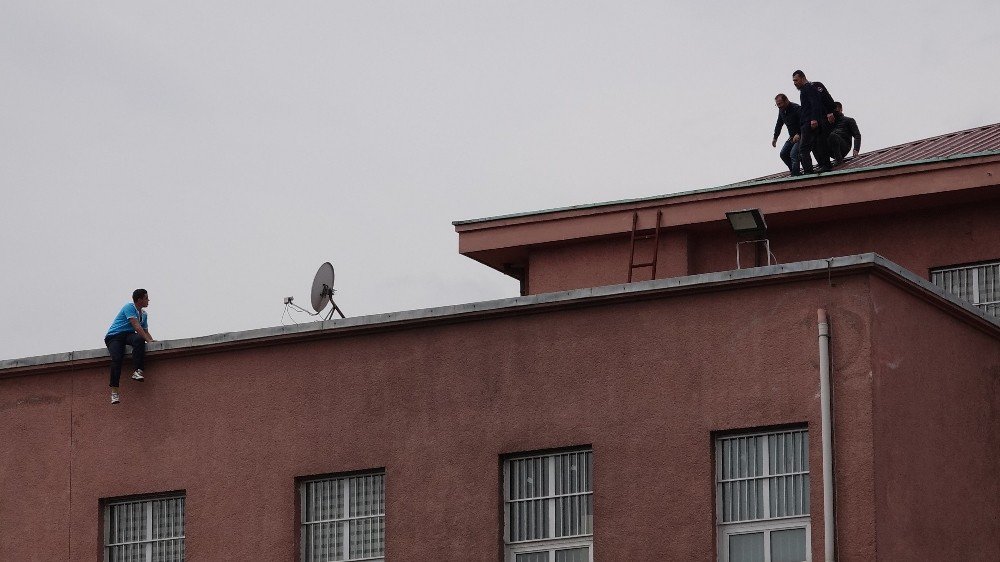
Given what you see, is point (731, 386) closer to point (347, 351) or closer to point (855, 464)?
point (855, 464)

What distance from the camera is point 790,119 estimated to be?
33.0 metres

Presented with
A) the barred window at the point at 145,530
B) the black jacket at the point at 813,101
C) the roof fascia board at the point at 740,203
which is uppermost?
the black jacket at the point at 813,101

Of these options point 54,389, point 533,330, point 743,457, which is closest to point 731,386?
point 743,457

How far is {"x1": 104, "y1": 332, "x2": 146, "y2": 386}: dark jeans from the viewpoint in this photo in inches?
1115

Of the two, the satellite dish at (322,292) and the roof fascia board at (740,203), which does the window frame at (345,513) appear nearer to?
the satellite dish at (322,292)

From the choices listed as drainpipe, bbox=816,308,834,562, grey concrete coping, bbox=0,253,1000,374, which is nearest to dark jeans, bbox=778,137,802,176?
grey concrete coping, bbox=0,253,1000,374

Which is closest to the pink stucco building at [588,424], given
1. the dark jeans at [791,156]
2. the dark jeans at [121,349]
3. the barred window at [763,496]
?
the barred window at [763,496]

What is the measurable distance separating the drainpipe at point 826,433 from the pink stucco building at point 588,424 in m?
0.03

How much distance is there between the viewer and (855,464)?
2389cm

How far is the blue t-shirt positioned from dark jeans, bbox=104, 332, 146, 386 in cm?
6

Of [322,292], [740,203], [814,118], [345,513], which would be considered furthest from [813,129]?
[345,513]

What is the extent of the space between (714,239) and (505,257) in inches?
132

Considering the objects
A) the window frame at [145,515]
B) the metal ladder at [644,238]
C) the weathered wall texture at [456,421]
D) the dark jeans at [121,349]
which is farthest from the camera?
the metal ladder at [644,238]

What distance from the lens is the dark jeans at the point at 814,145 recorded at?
3228cm
